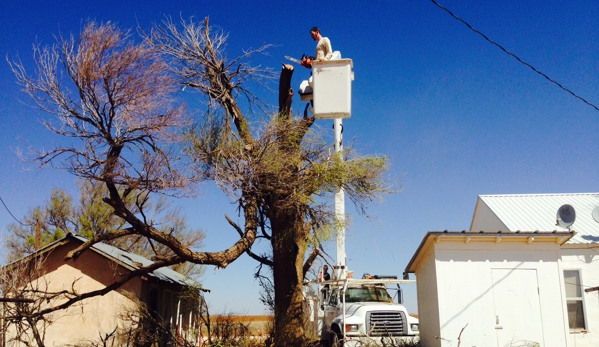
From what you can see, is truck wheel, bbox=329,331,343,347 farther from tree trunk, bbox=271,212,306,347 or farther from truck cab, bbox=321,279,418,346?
tree trunk, bbox=271,212,306,347

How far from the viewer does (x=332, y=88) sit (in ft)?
41.4

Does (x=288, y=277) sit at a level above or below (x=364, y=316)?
above

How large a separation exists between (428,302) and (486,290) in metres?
1.75

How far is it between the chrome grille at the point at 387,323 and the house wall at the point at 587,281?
4.99m

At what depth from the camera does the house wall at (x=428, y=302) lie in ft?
43.1

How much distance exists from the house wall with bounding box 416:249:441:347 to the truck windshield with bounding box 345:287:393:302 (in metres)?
1.19

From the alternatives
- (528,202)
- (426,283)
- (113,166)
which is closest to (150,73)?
(113,166)

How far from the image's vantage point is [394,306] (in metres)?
15.2

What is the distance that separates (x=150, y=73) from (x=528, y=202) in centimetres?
1616

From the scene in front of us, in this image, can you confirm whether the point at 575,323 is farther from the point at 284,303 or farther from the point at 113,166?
the point at 113,166

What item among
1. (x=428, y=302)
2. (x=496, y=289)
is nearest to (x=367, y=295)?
(x=428, y=302)

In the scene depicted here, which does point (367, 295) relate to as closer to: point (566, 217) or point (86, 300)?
point (566, 217)

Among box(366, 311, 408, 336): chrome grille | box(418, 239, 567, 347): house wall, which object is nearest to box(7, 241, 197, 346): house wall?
box(366, 311, 408, 336): chrome grille

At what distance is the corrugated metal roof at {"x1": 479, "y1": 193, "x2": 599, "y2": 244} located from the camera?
1895 centimetres
